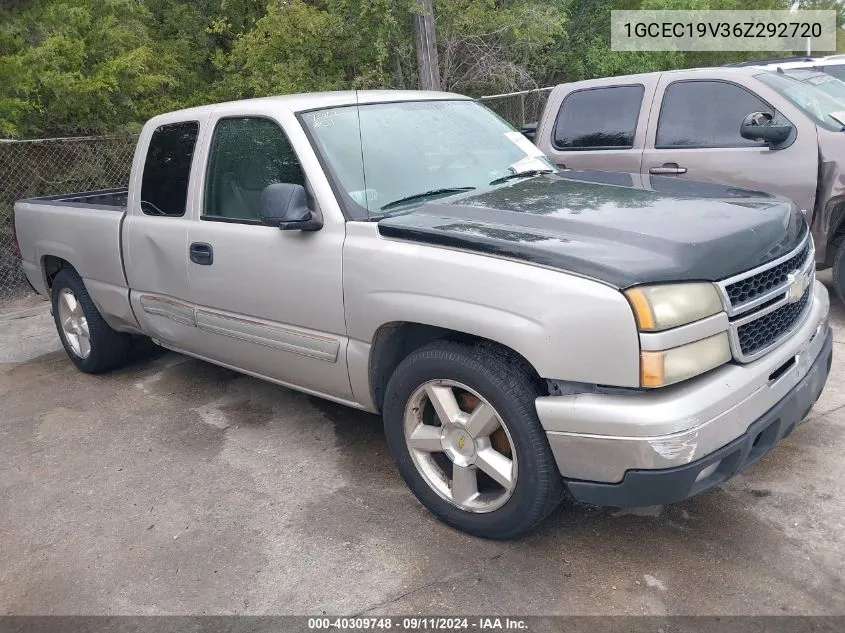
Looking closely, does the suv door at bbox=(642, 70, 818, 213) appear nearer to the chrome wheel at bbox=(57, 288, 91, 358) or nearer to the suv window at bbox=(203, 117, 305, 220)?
the suv window at bbox=(203, 117, 305, 220)

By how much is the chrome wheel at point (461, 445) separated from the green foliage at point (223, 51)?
737 cm

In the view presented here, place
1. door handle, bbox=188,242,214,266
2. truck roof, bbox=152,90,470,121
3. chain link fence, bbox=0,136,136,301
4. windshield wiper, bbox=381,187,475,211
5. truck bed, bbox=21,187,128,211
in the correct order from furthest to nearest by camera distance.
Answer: chain link fence, bbox=0,136,136,301 < truck bed, bbox=21,187,128,211 < door handle, bbox=188,242,214,266 < truck roof, bbox=152,90,470,121 < windshield wiper, bbox=381,187,475,211

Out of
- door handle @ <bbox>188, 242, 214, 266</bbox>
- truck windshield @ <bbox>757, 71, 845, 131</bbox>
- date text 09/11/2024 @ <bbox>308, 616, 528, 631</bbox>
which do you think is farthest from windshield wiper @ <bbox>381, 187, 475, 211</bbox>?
truck windshield @ <bbox>757, 71, 845, 131</bbox>

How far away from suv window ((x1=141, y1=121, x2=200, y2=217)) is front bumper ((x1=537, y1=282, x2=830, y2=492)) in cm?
261

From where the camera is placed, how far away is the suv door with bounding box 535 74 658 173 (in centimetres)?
595

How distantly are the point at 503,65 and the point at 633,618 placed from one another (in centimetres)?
1185

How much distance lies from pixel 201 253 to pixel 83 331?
6.46 feet

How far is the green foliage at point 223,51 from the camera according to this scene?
879cm

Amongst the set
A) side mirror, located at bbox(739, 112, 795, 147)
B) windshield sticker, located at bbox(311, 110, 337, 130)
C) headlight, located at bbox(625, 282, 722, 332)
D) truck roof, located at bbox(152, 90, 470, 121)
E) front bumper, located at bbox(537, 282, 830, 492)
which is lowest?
front bumper, located at bbox(537, 282, 830, 492)

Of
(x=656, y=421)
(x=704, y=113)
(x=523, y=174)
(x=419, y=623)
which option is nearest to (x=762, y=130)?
(x=704, y=113)

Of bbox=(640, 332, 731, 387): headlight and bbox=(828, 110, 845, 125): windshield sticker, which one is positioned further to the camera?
bbox=(828, 110, 845, 125): windshield sticker

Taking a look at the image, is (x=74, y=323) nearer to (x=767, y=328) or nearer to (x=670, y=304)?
(x=670, y=304)

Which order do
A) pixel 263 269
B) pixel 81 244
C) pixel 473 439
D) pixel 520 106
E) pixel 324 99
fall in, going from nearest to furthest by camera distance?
pixel 473 439 → pixel 263 269 → pixel 324 99 → pixel 81 244 → pixel 520 106

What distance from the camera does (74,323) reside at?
216 inches
